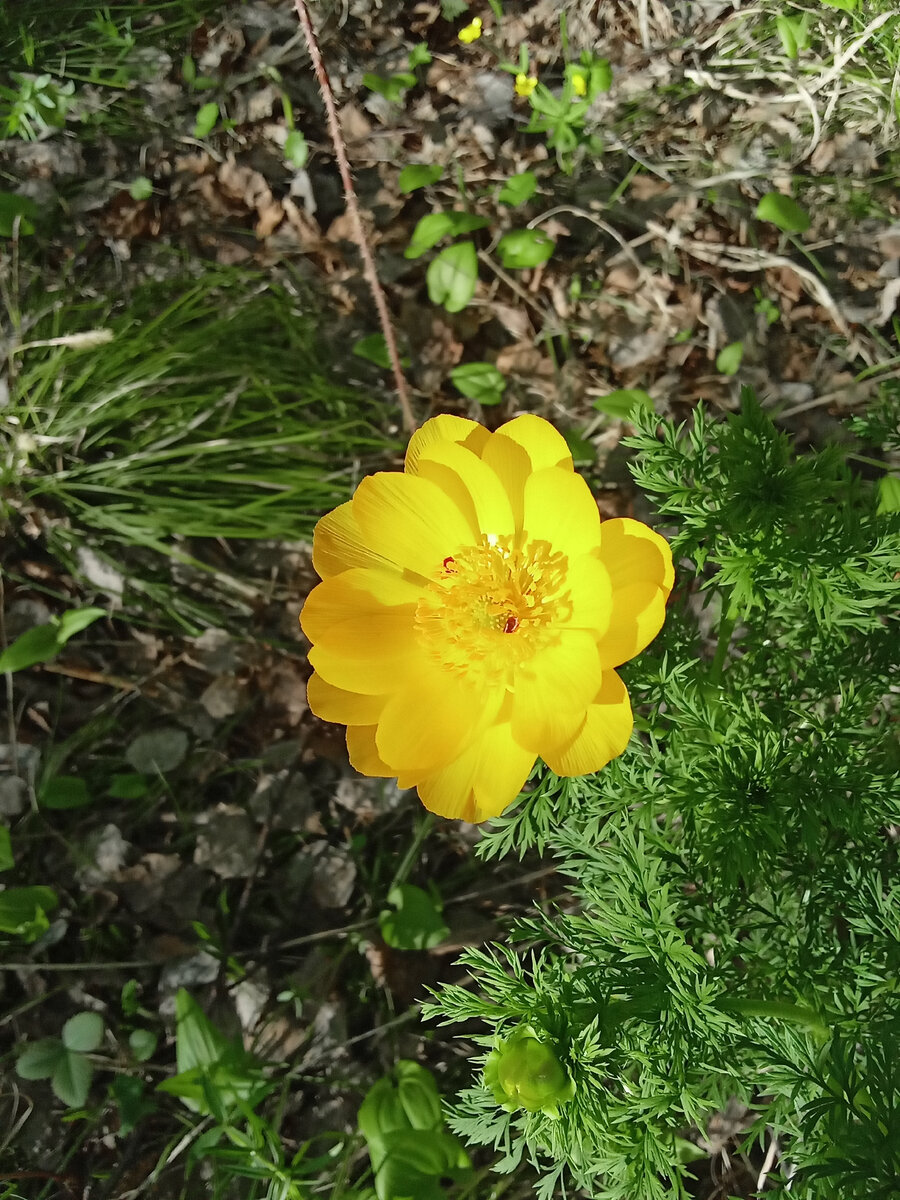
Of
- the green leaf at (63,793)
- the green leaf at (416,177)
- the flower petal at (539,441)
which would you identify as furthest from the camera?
the green leaf at (416,177)

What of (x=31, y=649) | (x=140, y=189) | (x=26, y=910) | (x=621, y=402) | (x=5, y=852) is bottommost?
(x=26, y=910)

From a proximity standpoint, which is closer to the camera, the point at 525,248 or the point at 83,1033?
the point at 83,1033

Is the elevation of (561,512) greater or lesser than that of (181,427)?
greater

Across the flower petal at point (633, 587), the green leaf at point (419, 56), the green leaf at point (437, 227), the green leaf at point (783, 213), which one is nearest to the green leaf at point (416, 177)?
the green leaf at point (437, 227)

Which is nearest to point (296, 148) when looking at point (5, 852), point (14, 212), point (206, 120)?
point (206, 120)

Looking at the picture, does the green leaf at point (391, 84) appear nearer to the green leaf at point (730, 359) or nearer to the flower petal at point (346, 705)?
the green leaf at point (730, 359)

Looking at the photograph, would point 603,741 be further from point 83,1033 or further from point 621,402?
point 83,1033
